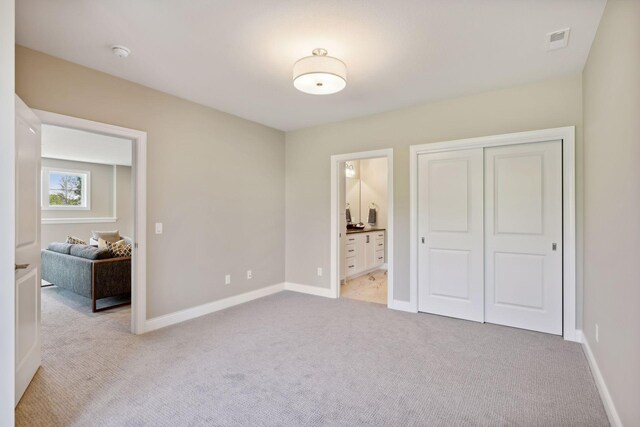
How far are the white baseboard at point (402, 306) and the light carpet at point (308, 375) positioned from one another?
0.23m

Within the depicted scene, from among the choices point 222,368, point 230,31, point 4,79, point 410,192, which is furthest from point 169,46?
point 410,192

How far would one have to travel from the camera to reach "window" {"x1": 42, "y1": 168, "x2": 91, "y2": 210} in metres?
7.12

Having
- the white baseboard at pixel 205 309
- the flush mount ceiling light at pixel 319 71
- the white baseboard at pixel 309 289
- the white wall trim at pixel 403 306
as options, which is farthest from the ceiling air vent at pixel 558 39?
Result: the white baseboard at pixel 205 309

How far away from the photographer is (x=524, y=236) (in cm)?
337

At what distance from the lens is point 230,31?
2348 millimetres

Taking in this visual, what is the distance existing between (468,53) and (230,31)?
1.88 metres

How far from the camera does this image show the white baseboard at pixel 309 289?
4.72 metres

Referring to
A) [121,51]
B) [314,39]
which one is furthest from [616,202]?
[121,51]

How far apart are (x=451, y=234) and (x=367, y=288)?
198 cm

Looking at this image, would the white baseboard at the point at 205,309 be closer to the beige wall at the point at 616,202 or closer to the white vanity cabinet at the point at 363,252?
the white vanity cabinet at the point at 363,252

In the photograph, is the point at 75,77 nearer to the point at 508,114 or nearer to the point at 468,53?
the point at 468,53

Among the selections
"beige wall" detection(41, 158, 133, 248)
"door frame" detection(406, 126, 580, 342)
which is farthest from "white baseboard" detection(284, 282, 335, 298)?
"beige wall" detection(41, 158, 133, 248)

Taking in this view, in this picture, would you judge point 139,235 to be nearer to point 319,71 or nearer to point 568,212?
point 319,71

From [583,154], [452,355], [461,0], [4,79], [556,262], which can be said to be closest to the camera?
[4,79]
